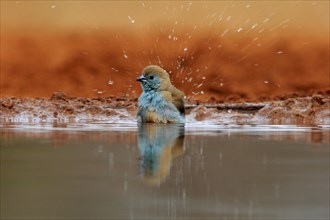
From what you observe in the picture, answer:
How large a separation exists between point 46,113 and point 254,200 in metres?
9.23

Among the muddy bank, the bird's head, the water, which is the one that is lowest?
the water

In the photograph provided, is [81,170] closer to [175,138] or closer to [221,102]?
[175,138]

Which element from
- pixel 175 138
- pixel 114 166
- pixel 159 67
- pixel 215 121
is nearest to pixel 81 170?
pixel 114 166

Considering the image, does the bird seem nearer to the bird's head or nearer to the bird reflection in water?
the bird's head

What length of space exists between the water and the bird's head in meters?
2.52

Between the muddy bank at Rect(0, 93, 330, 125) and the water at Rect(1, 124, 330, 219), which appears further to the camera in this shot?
Result: the muddy bank at Rect(0, 93, 330, 125)

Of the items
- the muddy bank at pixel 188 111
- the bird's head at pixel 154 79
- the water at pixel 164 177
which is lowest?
the water at pixel 164 177

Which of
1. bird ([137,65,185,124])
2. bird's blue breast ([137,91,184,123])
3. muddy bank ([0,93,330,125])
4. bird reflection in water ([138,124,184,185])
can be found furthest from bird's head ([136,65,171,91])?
muddy bank ([0,93,330,125])

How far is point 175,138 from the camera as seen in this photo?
7633 millimetres

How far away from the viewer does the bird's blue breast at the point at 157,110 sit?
10.2 m

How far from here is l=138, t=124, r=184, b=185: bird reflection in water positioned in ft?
15.6

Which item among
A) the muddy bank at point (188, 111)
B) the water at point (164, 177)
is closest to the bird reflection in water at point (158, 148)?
the water at point (164, 177)

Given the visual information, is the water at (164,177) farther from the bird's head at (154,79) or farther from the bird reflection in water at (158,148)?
the bird's head at (154,79)

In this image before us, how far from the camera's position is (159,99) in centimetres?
1027
